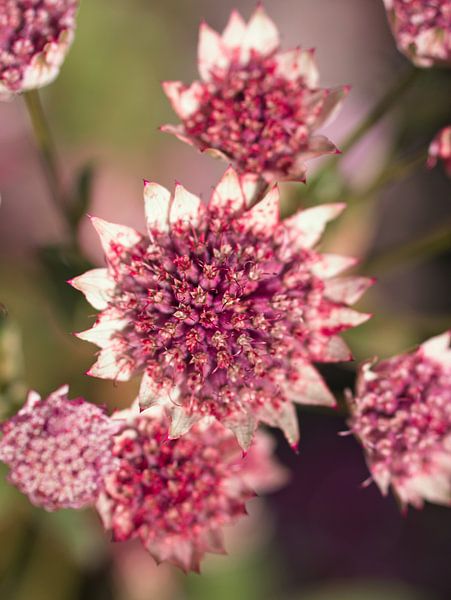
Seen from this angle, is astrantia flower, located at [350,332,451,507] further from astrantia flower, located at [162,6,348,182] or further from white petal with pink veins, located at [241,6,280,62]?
white petal with pink veins, located at [241,6,280,62]

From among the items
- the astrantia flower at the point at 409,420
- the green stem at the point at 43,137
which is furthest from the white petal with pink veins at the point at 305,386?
the green stem at the point at 43,137

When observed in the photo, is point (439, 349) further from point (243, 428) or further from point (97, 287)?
point (97, 287)

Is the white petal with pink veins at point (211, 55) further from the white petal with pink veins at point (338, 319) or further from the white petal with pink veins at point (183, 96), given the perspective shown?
the white petal with pink veins at point (338, 319)

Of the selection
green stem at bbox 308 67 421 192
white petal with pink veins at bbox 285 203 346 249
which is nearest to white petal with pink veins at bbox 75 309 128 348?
white petal with pink veins at bbox 285 203 346 249

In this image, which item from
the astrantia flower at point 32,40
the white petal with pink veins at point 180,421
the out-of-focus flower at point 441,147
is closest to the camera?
the white petal with pink veins at point 180,421

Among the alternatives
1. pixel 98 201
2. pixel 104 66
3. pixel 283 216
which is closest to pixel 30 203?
pixel 98 201

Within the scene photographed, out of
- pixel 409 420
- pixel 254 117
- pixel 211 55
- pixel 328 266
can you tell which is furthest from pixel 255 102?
pixel 409 420

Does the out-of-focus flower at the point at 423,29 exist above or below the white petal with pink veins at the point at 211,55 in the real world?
below

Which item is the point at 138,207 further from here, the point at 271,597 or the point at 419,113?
the point at 271,597
